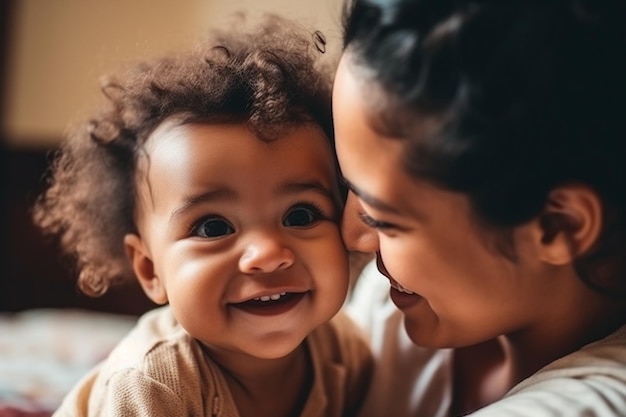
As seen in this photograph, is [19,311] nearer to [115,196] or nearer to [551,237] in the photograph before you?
[115,196]

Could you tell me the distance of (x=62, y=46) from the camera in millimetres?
2979

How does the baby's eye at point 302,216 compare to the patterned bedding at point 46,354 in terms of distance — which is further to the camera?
the patterned bedding at point 46,354

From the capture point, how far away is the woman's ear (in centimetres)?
84

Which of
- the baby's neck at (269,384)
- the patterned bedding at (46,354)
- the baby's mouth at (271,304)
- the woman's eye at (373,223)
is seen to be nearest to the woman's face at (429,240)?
the woman's eye at (373,223)

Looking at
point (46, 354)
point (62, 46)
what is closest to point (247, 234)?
point (46, 354)

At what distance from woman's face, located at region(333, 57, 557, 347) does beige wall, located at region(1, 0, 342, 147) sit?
2.01m

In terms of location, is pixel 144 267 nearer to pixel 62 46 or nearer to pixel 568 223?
pixel 568 223

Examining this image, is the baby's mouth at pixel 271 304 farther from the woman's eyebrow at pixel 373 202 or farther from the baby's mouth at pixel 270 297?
the woman's eyebrow at pixel 373 202

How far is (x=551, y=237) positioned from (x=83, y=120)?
2.30 feet

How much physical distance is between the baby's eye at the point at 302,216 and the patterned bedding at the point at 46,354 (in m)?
0.58

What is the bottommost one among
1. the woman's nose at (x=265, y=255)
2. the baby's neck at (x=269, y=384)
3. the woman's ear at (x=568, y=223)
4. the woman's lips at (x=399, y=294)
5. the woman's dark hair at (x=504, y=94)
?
the baby's neck at (x=269, y=384)

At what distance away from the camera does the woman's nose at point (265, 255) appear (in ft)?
3.13

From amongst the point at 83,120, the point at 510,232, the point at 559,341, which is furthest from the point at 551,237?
the point at 83,120

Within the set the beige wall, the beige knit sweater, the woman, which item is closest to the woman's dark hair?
the woman
